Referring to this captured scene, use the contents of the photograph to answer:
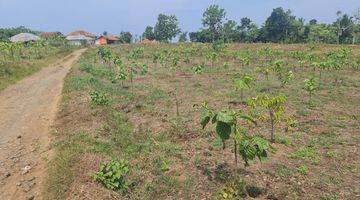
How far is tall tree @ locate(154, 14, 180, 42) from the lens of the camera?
95.4 metres

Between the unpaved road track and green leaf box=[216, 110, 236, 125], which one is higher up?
green leaf box=[216, 110, 236, 125]

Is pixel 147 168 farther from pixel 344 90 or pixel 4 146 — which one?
pixel 344 90

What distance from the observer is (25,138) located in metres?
14.3

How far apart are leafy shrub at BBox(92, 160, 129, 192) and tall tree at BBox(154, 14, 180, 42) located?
87012mm

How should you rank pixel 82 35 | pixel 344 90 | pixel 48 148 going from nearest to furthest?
1. pixel 48 148
2. pixel 344 90
3. pixel 82 35

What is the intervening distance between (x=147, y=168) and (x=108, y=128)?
11.9 ft

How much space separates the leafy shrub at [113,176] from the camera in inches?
395

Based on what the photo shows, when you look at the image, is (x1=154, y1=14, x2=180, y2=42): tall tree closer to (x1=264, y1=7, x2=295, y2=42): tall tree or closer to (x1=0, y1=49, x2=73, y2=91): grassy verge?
(x1=264, y1=7, x2=295, y2=42): tall tree

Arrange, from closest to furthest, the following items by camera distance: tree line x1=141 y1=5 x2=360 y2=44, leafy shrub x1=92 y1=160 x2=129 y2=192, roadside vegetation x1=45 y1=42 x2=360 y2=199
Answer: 1. leafy shrub x1=92 y1=160 x2=129 y2=192
2. roadside vegetation x1=45 y1=42 x2=360 y2=199
3. tree line x1=141 y1=5 x2=360 y2=44

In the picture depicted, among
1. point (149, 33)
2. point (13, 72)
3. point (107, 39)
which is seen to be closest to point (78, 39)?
point (107, 39)

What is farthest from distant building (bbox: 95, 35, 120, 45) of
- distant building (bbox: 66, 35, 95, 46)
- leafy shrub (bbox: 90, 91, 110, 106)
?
leafy shrub (bbox: 90, 91, 110, 106)

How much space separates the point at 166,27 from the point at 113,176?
289ft

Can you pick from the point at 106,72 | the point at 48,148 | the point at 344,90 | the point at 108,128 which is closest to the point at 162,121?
the point at 108,128

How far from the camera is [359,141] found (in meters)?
14.1
